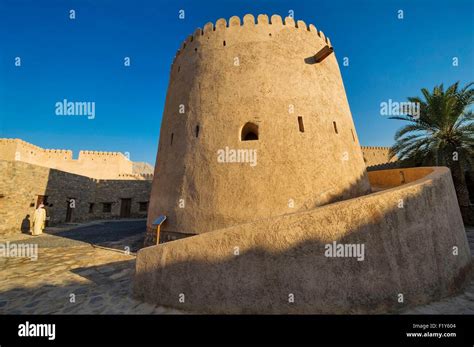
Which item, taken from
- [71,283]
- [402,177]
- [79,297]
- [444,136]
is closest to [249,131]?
[79,297]

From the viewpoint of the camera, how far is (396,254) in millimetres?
3646

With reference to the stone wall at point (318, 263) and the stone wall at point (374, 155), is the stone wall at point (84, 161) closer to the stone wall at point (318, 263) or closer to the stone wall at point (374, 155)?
the stone wall at point (374, 155)

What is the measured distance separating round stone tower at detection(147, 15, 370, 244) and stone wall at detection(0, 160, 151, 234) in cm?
899

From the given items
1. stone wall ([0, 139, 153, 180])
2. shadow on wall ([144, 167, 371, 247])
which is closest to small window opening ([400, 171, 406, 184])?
shadow on wall ([144, 167, 371, 247])

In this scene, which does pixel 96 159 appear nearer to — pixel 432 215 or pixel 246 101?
pixel 246 101

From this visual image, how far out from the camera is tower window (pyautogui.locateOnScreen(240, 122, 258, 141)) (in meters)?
7.02

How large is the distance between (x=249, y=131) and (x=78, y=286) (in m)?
5.90

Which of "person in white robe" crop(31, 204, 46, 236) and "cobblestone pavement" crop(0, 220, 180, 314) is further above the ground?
"person in white robe" crop(31, 204, 46, 236)

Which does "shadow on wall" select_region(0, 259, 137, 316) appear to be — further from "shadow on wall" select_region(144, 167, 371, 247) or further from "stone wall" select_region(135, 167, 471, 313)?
"shadow on wall" select_region(144, 167, 371, 247)

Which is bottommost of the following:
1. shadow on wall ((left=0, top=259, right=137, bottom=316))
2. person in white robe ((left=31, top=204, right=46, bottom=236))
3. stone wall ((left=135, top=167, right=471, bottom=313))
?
shadow on wall ((left=0, top=259, right=137, bottom=316))

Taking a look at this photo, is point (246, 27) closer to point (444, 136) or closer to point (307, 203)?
point (307, 203)
